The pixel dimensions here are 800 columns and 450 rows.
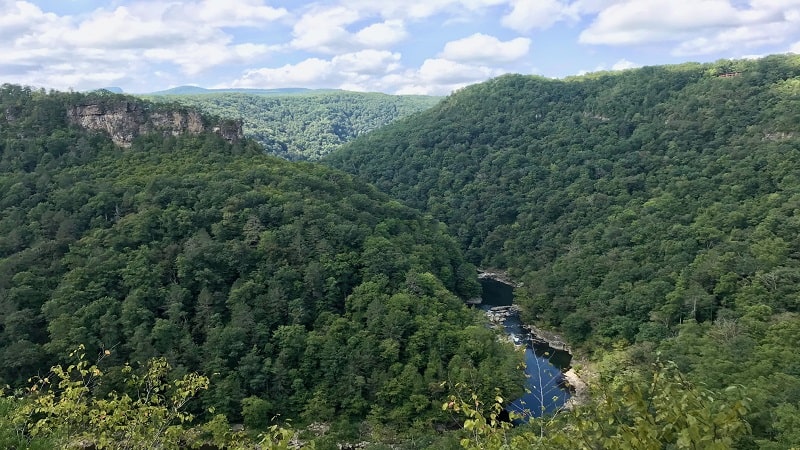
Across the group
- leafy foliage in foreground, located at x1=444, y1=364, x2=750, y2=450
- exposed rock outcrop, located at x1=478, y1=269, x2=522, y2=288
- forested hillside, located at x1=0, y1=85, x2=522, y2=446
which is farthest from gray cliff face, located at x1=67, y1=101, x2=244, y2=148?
leafy foliage in foreground, located at x1=444, y1=364, x2=750, y2=450

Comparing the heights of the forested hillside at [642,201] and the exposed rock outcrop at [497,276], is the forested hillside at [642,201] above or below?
above

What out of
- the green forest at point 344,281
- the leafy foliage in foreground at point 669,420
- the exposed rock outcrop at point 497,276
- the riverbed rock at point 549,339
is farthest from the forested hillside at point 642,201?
the leafy foliage in foreground at point 669,420

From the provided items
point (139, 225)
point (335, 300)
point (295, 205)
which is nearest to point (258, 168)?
point (295, 205)

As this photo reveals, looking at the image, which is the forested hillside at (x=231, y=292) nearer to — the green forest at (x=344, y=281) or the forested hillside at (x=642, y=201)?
the green forest at (x=344, y=281)

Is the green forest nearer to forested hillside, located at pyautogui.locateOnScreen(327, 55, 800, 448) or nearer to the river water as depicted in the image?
forested hillside, located at pyautogui.locateOnScreen(327, 55, 800, 448)

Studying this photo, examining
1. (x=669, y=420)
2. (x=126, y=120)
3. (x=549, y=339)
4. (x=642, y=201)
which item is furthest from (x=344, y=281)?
(x=642, y=201)
